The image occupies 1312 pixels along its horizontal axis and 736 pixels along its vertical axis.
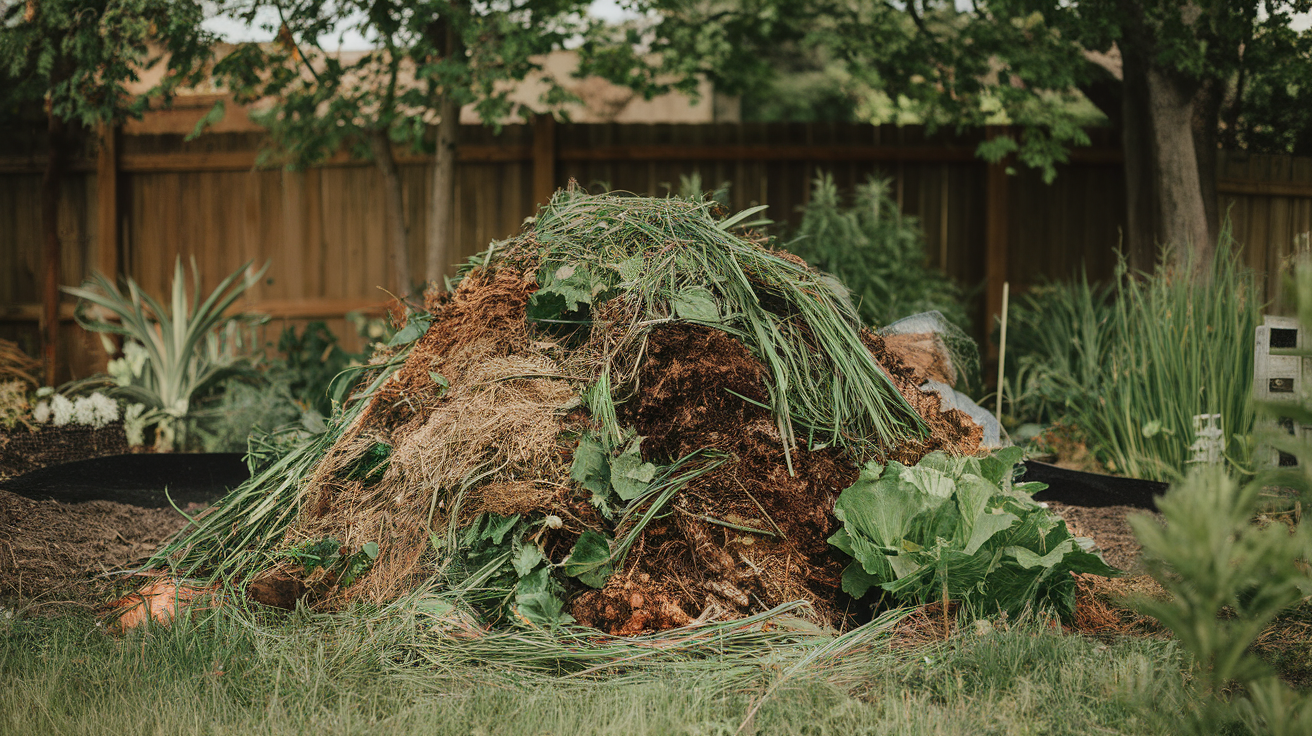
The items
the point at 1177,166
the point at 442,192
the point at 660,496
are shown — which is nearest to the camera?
the point at 660,496

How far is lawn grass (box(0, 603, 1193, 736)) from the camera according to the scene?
2.02m

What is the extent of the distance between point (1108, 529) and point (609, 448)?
239cm

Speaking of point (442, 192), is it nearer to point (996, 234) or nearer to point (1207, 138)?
point (996, 234)

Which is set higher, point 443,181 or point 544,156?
point 544,156

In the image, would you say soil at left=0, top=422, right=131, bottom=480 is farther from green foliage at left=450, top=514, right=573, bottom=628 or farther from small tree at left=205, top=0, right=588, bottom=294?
green foliage at left=450, top=514, right=573, bottom=628

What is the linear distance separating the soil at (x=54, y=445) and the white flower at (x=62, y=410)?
38 millimetres

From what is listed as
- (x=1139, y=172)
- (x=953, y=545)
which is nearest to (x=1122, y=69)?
(x=1139, y=172)

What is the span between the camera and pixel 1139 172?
635cm

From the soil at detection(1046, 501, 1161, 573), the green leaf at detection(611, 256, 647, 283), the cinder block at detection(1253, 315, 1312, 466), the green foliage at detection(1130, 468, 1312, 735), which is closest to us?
the green foliage at detection(1130, 468, 1312, 735)

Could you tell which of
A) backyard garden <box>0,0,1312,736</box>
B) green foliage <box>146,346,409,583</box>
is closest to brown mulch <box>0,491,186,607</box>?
backyard garden <box>0,0,1312,736</box>

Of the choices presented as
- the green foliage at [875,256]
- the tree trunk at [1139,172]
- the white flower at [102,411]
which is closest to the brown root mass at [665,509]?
the green foliage at [875,256]

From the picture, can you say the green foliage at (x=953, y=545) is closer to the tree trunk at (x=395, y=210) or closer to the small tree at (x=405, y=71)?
the small tree at (x=405, y=71)

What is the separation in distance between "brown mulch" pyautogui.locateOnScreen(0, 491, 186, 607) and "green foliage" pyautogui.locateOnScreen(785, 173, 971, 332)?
3.96 metres

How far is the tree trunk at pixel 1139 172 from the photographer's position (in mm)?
6262
